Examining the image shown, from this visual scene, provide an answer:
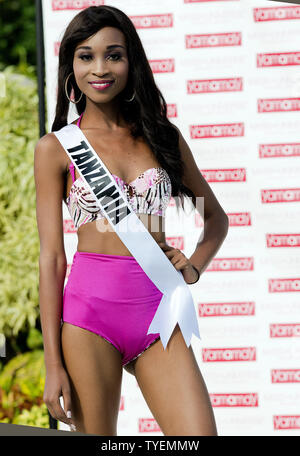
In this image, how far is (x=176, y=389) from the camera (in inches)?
82.8

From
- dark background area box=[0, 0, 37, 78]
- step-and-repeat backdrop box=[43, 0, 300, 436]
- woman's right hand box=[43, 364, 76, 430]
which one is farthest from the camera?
dark background area box=[0, 0, 37, 78]

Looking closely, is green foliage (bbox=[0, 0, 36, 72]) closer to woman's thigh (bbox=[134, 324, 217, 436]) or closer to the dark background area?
the dark background area

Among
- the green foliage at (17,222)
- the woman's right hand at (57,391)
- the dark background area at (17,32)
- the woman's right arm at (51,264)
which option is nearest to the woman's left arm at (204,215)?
the woman's right arm at (51,264)

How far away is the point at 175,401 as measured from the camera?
6.88ft

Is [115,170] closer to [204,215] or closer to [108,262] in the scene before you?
[108,262]

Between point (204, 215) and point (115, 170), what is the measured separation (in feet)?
1.58

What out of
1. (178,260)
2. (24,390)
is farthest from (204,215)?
(24,390)

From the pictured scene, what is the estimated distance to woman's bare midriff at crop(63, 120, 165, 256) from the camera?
7.16 feet

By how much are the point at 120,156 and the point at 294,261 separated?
173 centimetres

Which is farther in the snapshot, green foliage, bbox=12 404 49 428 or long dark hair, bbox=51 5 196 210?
green foliage, bbox=12 404 49 428

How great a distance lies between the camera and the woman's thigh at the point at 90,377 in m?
2.07

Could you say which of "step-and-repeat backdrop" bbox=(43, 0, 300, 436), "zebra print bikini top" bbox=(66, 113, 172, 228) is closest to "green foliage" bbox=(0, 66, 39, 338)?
"step-and-repeat backdrop" bbox=(43, 0, 300, 436)
